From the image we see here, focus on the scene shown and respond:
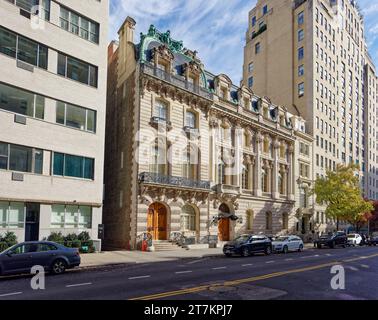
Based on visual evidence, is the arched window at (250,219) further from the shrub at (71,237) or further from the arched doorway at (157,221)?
the shrub at (71,237)

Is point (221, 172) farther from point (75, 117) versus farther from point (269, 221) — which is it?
point (75, 117)

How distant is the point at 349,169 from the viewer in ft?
160

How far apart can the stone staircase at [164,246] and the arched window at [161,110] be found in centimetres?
1027

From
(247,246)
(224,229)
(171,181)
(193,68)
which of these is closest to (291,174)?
(224,229)

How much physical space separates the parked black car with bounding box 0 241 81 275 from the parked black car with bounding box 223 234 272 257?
39.4ft

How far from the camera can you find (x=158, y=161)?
3094 cm

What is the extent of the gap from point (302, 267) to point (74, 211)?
15509 mm

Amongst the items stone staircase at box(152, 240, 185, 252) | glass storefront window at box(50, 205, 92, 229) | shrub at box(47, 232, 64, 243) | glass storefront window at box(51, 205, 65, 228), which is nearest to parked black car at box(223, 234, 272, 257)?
stone staircase at box(152, 240, 185, 252)

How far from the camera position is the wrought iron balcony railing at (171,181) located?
28.9 m

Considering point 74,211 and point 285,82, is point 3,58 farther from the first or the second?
point 285,82

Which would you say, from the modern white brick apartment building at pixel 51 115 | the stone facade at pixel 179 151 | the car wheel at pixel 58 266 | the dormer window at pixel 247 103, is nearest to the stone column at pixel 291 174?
the stone facade at pixel 179 151

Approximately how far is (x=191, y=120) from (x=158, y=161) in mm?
6013
